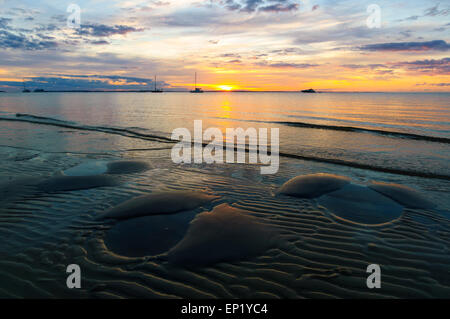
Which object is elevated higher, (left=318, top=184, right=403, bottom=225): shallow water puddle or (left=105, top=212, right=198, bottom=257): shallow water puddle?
(left=318, top=184, right=403, bottom=225): shallow water puddle

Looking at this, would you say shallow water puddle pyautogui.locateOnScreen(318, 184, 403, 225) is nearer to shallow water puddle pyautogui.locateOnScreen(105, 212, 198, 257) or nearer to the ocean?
the ocean

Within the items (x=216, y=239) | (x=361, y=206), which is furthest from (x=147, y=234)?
(x=361, y=206)

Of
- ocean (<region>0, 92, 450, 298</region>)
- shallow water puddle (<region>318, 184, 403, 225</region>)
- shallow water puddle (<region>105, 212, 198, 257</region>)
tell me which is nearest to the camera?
ocean (<region>0, 92, 450, 298</region>)

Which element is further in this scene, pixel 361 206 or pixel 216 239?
pixel 361 206

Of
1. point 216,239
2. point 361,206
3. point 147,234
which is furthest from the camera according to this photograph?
point 361,206

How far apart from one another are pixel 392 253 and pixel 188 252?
4084 millimetres

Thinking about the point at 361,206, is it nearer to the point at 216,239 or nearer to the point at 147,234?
the point at 216,239

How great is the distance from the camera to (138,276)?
14.5ft

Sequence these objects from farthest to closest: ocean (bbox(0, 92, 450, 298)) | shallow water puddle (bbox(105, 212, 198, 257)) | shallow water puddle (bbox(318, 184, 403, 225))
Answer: shallow water puddle (bbox(318, 184, 403, 225)) → shallow water puddle (bbox(105, 212, 198, 257)) → ocean (bbox(0, 92, 450, 298))

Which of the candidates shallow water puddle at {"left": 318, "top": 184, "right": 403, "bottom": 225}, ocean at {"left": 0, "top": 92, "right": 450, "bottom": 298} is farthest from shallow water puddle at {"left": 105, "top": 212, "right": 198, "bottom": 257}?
shallow water puddle at {"left": 318, "top": 184, "right": 403, "bottom": 225}

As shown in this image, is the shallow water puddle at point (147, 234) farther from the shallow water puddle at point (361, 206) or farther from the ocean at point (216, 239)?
the shallow water puddle at point (361, 206)

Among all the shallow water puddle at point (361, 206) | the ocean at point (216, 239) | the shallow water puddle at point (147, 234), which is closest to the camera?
the ocean at point (216, 239)

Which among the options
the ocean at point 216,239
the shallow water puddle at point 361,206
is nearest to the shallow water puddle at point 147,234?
the ocean at point 216,239
